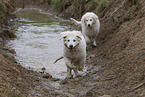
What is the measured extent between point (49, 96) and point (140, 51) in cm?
297

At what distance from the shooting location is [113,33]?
10766mm

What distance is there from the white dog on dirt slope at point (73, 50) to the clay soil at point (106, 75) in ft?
1.57

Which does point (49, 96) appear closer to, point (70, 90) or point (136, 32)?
point (70, 90)

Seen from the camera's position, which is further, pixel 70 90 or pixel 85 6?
pixel 85 6

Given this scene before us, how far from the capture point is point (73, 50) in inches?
277

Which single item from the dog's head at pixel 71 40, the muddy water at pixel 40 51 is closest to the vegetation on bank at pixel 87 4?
the muddy water at pixel 40 51

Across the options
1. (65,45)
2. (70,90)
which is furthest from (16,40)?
(70,90)

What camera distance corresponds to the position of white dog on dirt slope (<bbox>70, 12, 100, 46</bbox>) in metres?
10.4

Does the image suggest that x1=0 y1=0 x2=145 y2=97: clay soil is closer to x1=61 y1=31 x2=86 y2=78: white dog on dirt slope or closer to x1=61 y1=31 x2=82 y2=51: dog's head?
x1=61 y1=31 x2=86 y2=78: white dog on dirt slope

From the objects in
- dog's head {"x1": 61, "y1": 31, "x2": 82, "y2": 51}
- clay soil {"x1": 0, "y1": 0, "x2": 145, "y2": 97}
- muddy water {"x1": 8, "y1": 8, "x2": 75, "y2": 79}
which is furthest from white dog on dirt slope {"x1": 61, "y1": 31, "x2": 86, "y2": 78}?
muddy water {"x1": 8, "y1": 8, "x2": 75, "y2": 79}

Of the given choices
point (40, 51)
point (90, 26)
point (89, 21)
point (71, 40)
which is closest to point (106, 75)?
point (71, 40)

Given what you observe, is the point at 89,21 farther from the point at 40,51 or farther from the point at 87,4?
the point at 87,4

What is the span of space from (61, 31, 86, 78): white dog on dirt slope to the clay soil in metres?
0.48

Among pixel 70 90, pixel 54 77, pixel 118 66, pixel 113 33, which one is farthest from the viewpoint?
pixel 113 33
